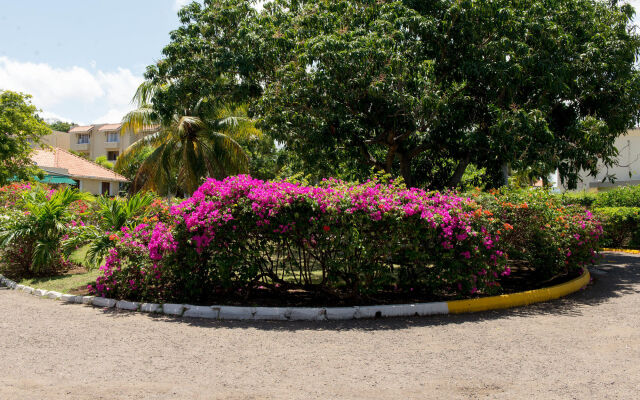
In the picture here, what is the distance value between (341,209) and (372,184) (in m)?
0.95

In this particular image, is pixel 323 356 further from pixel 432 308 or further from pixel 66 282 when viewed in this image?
pixel 66 282

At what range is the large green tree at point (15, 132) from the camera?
20.4 m

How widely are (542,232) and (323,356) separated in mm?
5475

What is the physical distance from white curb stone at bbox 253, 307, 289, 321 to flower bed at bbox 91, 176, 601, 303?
747 millimetres

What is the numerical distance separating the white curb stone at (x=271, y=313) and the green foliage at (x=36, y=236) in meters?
5.68

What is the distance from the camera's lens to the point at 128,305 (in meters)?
Answer: 7.59

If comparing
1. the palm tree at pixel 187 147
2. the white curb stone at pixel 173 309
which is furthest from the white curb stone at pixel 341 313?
the palm tree at pixel 187 147

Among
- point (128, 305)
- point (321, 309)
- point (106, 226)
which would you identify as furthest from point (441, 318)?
point (106, 226)

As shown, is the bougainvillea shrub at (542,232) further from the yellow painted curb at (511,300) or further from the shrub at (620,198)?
the shrub at (620,198)

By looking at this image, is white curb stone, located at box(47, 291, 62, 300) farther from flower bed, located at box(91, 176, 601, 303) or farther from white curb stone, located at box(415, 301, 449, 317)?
white curb stone, located at box(415, 301, 449, 317)

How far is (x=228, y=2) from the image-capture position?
14211 mm

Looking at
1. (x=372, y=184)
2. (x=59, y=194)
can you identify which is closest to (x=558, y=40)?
(x=372, y=184)

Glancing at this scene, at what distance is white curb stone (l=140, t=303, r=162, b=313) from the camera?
732 cm

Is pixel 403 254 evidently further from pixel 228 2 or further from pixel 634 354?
pixel 228 2
